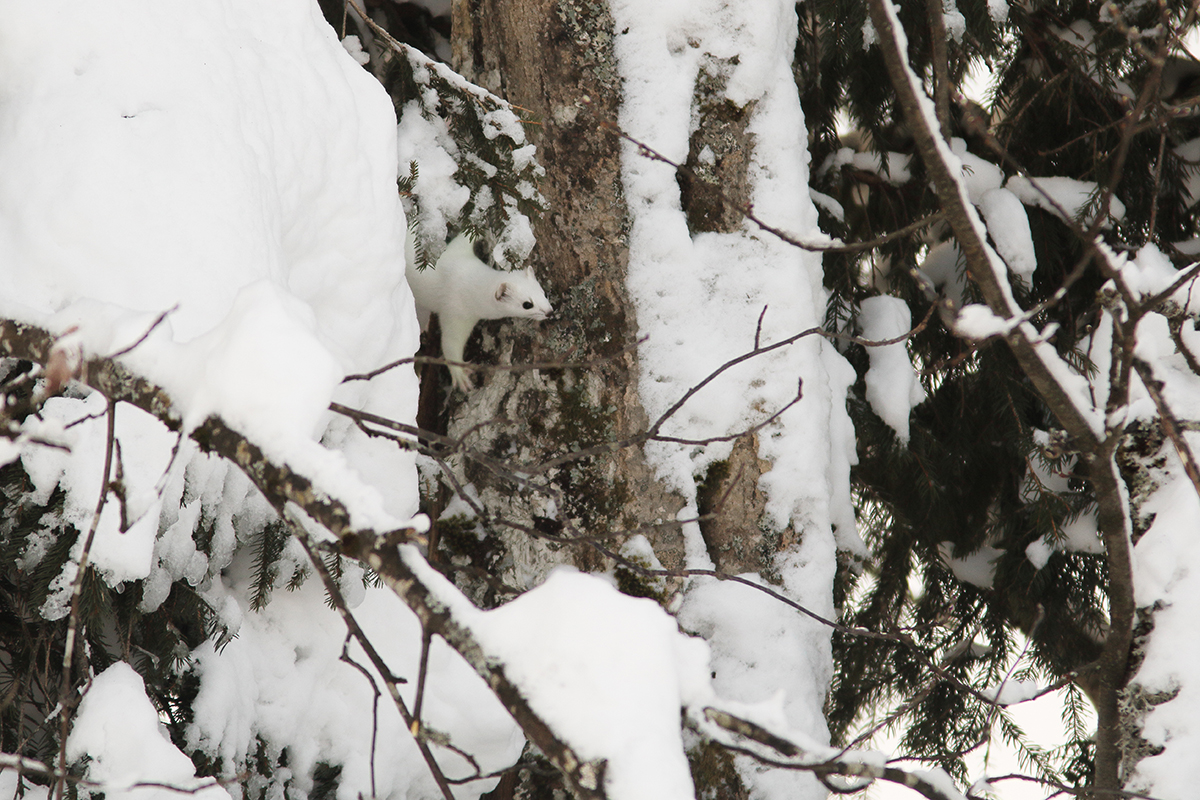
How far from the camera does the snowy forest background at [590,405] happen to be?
1.05 m

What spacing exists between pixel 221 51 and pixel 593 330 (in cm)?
108

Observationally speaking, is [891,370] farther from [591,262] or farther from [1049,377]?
[1049,377]

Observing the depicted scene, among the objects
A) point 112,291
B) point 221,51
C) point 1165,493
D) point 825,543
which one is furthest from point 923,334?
point 112,291

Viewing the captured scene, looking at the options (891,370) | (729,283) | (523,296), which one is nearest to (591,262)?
(523,296)

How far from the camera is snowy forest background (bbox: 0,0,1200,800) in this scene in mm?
1049

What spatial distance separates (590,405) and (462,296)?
0.58 m

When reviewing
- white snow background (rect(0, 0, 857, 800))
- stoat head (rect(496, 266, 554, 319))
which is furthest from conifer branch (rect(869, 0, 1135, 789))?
stoat head (rect(496, 266, 554, 319))

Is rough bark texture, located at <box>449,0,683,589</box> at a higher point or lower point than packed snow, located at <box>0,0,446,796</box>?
higher

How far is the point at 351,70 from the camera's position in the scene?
2.15 meters

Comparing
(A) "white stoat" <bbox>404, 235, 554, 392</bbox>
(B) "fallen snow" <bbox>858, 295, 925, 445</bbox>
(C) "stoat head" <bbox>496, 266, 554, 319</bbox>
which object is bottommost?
(C) "stoat head" <bbox>496, 266, 554, 319</bbox>

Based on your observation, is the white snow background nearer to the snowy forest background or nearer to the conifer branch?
the snowy forest background

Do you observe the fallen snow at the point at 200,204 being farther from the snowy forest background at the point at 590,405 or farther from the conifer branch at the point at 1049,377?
the conifer branch at the point at 1049,377

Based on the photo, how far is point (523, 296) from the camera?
95.7 inches

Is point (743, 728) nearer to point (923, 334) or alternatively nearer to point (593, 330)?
point (593, 330)
